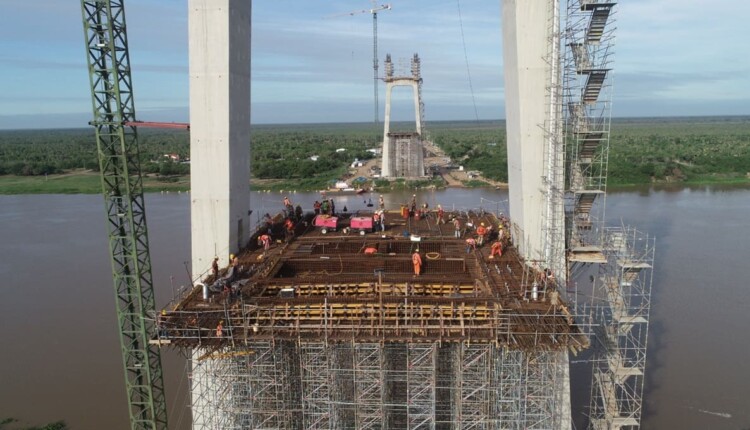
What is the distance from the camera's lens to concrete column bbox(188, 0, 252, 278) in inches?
615

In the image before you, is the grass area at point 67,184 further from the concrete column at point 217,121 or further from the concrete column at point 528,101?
the concrete column at point 528,101

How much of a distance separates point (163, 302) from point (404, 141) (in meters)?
37.9

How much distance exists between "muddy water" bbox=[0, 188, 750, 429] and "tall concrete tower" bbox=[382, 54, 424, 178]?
17595 millimetres

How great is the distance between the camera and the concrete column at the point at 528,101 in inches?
588

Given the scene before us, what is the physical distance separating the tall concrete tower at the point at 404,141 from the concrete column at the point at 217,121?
4008 cm

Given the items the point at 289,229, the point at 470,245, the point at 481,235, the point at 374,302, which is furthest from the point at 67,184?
the point at 374,302

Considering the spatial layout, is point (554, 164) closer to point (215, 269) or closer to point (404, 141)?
point (215, 269)

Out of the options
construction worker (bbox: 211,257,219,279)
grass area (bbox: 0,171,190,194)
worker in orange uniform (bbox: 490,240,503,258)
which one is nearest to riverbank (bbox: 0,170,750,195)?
grass area (bbox: 0,171,190,194)

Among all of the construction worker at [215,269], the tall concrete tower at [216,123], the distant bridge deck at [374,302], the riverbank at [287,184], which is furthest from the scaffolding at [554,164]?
the riverbank at [287,184]

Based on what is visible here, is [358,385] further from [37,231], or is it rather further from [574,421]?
[37,231]

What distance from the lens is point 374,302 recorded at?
42.4ft

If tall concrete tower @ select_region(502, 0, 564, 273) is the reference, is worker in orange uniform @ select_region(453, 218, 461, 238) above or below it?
below

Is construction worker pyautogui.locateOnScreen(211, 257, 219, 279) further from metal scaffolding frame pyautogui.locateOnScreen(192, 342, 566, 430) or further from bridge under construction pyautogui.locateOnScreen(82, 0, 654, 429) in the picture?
metal scaffolding frame pyautogui.locateOnScreen(192, 342, 566, 430)

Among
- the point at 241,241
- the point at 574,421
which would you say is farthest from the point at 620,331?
the point at 241,241
